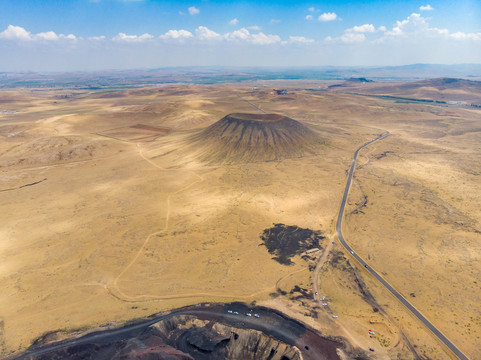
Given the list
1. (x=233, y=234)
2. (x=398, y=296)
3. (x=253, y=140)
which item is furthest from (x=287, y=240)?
(x=253, y=140)

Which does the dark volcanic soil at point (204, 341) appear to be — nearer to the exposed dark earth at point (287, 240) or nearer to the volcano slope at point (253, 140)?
the exposed dark earth at point (287, 240)

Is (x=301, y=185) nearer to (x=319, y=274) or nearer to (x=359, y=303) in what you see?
(x=319, y=274)

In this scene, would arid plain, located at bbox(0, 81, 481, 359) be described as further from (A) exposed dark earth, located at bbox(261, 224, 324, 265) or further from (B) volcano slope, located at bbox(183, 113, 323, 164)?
(A) exposed dark earth, located at bbox(261, 224, 324, 265)

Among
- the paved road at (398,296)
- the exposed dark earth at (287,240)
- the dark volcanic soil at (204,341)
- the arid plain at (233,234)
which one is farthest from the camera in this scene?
the exposed dark earth at (287,240)

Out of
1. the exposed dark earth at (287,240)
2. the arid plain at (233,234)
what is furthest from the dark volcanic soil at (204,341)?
the exposed dark earth at (287,240)

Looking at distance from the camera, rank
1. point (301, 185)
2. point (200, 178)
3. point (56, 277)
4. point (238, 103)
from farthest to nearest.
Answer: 1. point (238, 103)
2. point (200, 178)
3. point (301, 185)
4. point (56, 277)

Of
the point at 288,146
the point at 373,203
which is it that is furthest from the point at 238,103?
the point at 373,203
